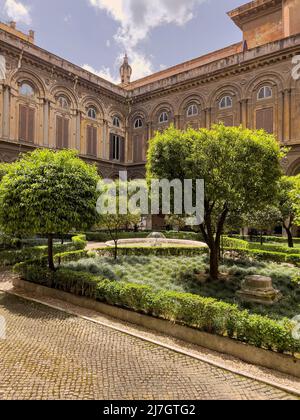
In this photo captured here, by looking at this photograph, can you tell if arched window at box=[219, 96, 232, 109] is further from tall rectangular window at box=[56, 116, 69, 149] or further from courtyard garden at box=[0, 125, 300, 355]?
courtyard garden at box=[0, 125, 300, 355]

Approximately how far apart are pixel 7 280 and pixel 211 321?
839cm

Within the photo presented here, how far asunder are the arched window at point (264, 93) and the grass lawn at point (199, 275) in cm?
1971

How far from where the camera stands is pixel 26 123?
85.3ft

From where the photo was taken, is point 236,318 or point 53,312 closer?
point 236,318

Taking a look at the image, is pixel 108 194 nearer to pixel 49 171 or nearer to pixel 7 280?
pixel 49 171

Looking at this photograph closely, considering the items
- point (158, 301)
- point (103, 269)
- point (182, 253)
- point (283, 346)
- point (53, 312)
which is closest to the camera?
point (283, 346)

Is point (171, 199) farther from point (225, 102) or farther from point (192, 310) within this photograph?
point (225, 102)

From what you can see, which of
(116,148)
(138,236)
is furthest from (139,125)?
(138,236)

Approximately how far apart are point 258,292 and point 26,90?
85.2 ft

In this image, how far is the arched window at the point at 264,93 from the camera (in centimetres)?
2711

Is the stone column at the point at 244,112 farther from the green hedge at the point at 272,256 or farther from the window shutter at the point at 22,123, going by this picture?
the window shutter at the point at 22,123

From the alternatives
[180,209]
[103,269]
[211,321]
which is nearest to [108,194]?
[103,269]

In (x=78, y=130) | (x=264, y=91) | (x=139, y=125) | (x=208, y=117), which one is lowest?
(x=78, y=130)
